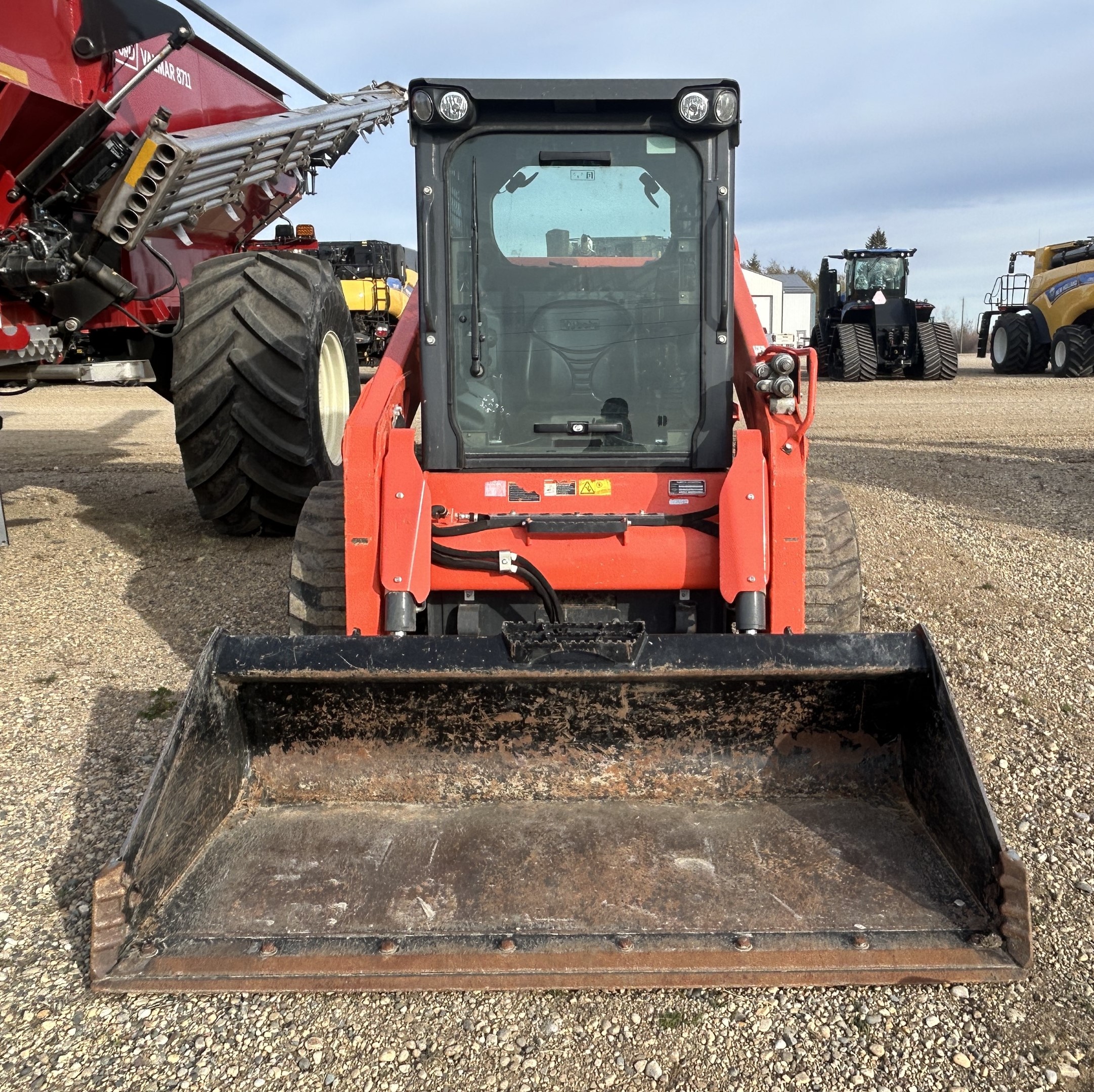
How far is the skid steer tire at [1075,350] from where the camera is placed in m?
20.0

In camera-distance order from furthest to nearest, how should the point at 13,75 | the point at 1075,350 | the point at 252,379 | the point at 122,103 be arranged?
the point at 1075,350
the point at 122,103
the point at 252,379
the point at 13,75

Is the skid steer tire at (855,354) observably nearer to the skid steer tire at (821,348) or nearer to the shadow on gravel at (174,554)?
the skid steer tire at (821,348)

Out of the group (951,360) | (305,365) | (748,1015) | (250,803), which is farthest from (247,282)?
(951,360)

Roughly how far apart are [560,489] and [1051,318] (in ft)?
69.7

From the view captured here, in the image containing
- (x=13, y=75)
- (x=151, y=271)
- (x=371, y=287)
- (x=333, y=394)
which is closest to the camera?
(x=13, y=75)

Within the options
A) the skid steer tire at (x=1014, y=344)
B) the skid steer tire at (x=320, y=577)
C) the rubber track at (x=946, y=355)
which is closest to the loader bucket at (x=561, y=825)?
the skid steer tire at (x=320, y=577)

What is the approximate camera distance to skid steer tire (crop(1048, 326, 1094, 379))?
20047 mm

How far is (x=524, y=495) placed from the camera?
3.64 m

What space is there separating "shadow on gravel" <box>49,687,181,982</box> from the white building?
30947 millimetres

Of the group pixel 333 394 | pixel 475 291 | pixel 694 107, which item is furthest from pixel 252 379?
pixel 694 107

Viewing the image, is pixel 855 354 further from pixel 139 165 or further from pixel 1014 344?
pixel 139 165

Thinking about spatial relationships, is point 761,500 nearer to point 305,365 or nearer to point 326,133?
point 305,365

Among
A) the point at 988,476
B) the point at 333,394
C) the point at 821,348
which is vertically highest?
the point at 821,348

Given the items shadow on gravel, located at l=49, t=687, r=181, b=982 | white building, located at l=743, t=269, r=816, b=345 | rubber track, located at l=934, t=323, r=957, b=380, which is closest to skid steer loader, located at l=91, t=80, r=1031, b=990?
shadow on gravel, located at l=49, t=687, r=181, b=982
